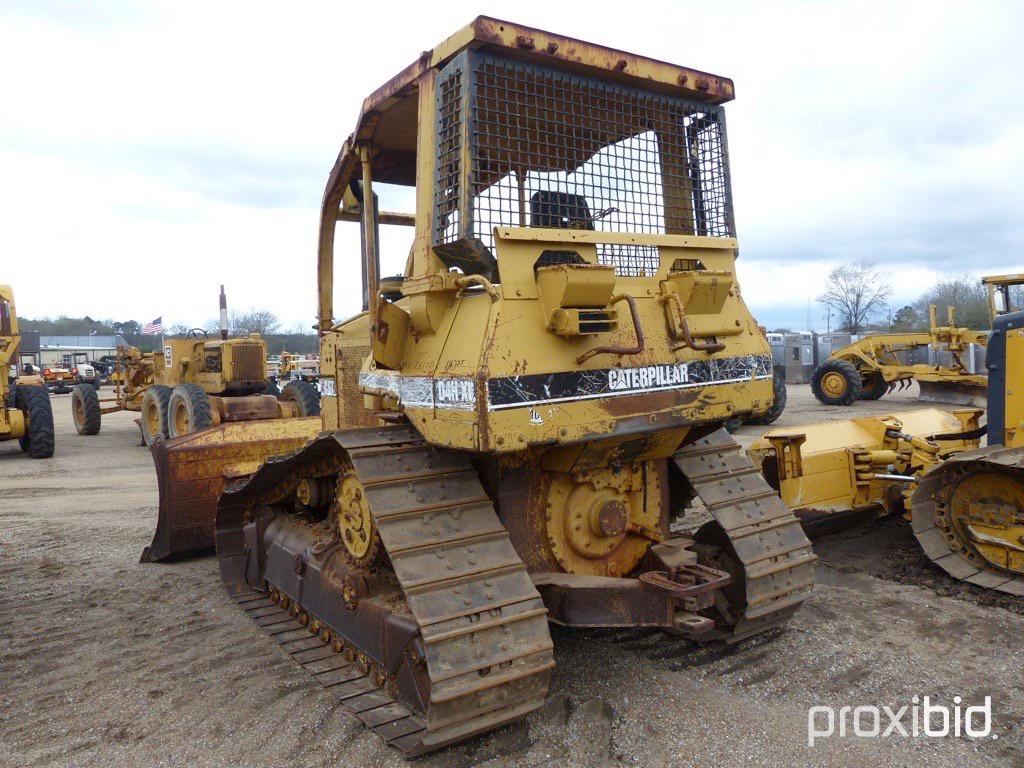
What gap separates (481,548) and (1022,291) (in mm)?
7957

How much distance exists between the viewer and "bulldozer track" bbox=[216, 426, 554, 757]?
9.56 ft

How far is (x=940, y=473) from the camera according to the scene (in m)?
5.28

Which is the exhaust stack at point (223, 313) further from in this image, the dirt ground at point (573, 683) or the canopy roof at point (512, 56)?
the canopy roof at point (512, 56)

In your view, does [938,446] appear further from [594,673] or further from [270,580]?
[270,580]

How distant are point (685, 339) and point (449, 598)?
159 cm

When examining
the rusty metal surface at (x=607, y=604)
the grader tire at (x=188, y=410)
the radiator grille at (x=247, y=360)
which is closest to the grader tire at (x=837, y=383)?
the radiator grille at (x=247, y=360)

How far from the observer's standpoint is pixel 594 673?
3.93m

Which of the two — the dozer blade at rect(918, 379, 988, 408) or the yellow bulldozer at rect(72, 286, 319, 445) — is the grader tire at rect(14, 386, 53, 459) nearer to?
the yellow bulldozer at rect(72, 286, 319, 445)

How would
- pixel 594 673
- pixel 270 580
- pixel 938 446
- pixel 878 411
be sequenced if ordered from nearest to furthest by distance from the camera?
pixel 594 673
pixel 270 580
pixel 938 446
pixel 878 411

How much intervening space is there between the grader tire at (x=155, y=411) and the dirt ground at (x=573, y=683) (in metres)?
7.33

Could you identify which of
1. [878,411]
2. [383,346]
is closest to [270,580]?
[383,346]

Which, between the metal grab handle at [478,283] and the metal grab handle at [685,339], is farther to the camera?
the metal grab handle at [685,339]

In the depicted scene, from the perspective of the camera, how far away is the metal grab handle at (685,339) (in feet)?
11.6

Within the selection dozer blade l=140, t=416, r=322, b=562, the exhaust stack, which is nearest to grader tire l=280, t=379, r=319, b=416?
the exhaust stack
